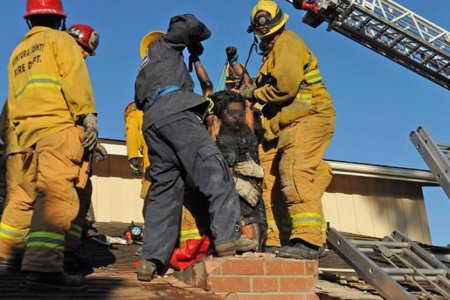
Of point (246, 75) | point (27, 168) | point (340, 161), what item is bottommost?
point (27, 168)

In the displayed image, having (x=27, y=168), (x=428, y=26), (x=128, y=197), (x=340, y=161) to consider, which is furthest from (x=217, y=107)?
(x=428, y=26)

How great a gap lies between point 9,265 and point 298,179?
6.83 ft

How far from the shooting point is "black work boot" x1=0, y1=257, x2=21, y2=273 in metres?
3.65

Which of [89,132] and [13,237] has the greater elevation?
[89,132]

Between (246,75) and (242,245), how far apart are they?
233 centimetres

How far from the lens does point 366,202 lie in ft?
40.9

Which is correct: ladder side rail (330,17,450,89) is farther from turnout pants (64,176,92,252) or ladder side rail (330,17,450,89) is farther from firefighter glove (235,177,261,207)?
turnout pants (64,176,92,252)

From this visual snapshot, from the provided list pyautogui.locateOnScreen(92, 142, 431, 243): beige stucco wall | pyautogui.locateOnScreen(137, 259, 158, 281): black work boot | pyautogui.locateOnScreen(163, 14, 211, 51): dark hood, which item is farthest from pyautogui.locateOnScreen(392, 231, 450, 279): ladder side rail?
pyautogui.locateOnScreen(92, 142, 431, 243): beige stucco wall

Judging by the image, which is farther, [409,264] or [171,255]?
[409,264]

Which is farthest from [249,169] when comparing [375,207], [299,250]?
[375,207]

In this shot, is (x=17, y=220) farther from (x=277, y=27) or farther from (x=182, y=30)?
(x=277, y=27)

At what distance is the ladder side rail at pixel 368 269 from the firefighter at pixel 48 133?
1.97m

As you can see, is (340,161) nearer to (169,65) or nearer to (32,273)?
(169,65)

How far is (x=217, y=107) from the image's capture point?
4.55 m
